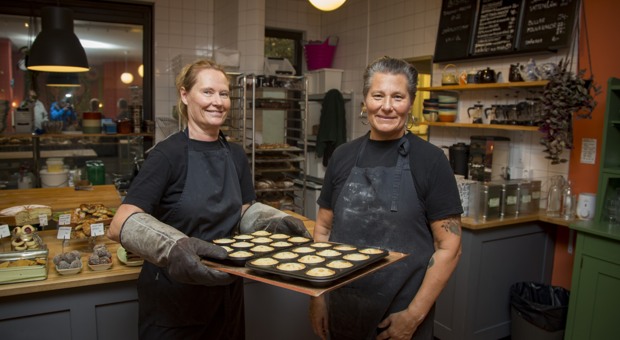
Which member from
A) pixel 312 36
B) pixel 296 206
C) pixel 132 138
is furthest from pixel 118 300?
pixel 312 36

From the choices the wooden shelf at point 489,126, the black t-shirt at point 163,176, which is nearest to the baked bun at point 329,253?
the black t-shirt at point 163,176

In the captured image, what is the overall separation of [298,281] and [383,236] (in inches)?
16.0

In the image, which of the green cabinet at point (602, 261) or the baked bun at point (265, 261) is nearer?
the baked bun at point (265, 261)

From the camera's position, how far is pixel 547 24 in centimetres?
334

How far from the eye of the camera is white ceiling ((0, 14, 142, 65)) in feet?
15.7

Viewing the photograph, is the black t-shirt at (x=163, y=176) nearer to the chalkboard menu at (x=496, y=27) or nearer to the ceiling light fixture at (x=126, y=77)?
the chalkboard menu at (x=496, y=27)

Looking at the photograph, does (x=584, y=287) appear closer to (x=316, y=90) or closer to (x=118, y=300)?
(x=118, y=300)

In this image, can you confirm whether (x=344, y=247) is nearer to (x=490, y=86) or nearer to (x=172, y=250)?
(x=172, y=250)

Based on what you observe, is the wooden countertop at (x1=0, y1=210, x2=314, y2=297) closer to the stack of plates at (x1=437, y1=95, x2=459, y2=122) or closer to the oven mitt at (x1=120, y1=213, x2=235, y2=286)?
the oven mitt at (x1=120, y1=213, x2=235, y2=286)

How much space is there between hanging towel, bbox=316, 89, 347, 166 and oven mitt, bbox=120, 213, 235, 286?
3.79 meters

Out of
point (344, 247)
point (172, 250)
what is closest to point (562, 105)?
Answer: point (344, 247)

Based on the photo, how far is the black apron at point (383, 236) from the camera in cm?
157

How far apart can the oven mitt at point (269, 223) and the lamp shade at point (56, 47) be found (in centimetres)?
233

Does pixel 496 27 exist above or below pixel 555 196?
above
